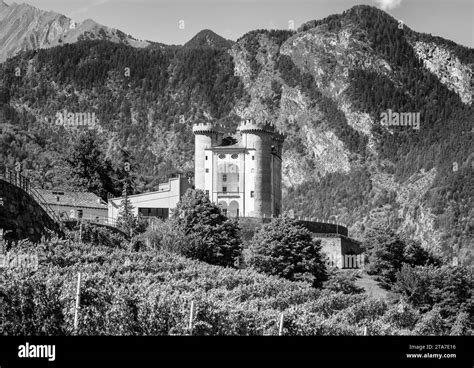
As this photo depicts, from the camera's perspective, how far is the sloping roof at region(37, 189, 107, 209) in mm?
85312

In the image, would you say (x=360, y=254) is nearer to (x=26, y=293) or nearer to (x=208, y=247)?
(x=208, y=247)

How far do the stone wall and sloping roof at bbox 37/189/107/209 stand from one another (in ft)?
132

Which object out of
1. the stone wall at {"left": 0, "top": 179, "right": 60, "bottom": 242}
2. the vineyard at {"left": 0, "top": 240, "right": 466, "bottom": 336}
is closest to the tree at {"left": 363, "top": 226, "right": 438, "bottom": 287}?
the vineyard at {"left": 0, "top": 240, "right": 466, "bottom": 336}

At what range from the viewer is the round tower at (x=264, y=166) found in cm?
10444

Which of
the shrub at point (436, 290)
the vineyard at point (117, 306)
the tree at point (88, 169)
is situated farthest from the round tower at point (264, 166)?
the vineyard at point (117, 306)

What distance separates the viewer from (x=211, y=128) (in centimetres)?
10744

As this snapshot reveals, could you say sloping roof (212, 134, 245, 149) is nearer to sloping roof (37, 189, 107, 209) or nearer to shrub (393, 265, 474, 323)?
sloping roof (37, 189, 107, 209)

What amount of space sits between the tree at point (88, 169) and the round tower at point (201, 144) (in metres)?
11.3

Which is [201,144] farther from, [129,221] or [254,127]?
[129,221]

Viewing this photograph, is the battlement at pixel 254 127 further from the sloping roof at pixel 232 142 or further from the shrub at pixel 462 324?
the shrub at pixel 462 324

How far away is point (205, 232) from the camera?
7350cm
